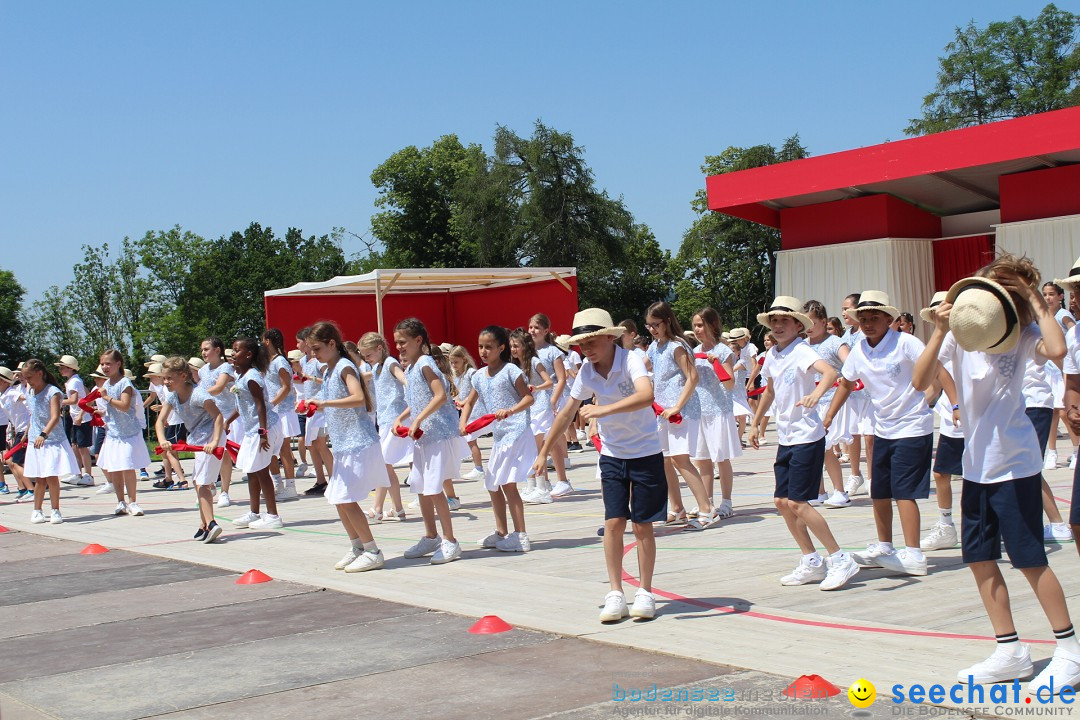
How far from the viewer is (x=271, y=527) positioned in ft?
38.0

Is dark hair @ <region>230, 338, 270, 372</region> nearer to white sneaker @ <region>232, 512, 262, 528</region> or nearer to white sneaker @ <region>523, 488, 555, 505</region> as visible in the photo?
white sneaker @ <region>232, 512, 262, 528</region>

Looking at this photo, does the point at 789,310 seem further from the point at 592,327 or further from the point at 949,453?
the point at 592,327

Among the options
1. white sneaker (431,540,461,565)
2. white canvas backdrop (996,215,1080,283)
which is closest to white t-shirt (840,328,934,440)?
white sneaker (431,540,461,565)

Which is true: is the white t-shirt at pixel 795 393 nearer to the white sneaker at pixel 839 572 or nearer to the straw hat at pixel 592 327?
the white sneaker at pixel 839 572

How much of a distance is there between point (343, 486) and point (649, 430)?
305cm

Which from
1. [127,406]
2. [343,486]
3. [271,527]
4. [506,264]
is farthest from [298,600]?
[506,264]

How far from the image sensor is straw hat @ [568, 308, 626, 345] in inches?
258

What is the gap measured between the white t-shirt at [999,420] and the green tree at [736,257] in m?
47.1

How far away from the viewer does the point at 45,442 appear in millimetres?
12953

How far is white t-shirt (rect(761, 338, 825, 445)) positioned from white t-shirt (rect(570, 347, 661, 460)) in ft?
3.51

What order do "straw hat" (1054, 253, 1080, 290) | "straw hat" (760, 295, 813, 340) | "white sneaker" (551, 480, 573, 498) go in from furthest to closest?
"white sneaker" (551, 480, 573, 498), "straw hat" (760, 295, 813, 340), "straw hat" (1054, 253, 1080, 290)

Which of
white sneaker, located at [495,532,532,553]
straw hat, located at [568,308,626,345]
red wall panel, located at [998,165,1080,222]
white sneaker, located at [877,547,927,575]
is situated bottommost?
white sneaker, located at [495,532,532,553]

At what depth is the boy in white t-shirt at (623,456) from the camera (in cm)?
646

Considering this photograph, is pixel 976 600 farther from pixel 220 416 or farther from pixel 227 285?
pixel 227 285
